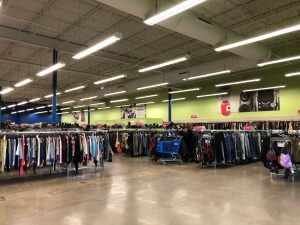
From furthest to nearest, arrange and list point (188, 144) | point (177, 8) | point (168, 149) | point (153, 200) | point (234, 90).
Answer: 1. point (234, 90)
2. point (168, 149)
3. point (188, 144)
4. point (177, 8)
5. point (153, 200)

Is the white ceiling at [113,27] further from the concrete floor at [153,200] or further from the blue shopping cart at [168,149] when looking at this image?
the concrete floor at [153,200]

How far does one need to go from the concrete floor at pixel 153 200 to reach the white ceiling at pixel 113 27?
17.0 feet

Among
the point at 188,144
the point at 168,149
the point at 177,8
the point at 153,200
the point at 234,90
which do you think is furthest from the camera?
the point at 234,90

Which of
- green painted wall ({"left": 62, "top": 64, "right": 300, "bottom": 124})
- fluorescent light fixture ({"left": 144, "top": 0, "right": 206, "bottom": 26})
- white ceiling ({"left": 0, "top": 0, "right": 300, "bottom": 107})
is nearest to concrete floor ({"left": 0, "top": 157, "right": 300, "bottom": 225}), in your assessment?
fluorescent light fixture ({"left": 144, "top": 0, "right": 206, "bottom": 26})

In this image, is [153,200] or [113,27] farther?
[113,27]

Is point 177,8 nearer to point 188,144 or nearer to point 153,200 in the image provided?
point 153,200

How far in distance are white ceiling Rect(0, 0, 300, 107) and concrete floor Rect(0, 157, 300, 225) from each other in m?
5.17

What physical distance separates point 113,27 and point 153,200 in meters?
6.93

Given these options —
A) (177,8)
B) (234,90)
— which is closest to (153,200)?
(177,8)

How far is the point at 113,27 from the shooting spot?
9617mm

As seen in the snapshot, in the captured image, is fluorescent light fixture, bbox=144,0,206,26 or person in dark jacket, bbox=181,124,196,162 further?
person in dark jacket, bbox=181,124,196,162

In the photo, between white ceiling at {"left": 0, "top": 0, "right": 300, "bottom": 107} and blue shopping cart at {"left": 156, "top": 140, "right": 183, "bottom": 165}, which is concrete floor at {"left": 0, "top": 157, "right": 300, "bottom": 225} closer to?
blue shopping cart at {"left": 156, "top": 140, "right": 183, "bottom": 165}

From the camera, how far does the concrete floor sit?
384 cm

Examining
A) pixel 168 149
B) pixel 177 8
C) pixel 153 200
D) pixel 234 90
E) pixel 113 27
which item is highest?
pixel 113 27
